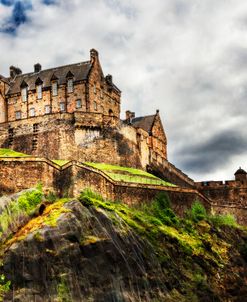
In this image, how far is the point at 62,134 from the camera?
7056cm

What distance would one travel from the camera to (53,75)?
82000 millimetres

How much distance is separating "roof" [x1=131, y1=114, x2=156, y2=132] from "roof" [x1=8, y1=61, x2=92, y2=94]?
44.7ft

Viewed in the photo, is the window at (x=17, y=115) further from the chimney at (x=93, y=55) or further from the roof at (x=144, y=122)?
the roof at (x=144, y=122)

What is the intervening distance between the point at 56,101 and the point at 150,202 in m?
24.6

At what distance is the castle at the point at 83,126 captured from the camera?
2790 inches

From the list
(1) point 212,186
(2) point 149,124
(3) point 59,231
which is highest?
(2) point 149,124

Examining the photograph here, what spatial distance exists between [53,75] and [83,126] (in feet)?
44.8

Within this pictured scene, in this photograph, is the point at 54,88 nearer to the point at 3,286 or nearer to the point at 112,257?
the point at 112,257

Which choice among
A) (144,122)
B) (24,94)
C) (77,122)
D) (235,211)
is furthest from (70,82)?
(235,211)

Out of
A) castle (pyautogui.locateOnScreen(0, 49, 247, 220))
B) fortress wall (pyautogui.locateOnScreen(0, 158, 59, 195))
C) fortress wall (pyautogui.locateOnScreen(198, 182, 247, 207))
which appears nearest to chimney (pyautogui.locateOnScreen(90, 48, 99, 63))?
castle (pyautogui.locateOnScreen(0, 49, 247, 220))

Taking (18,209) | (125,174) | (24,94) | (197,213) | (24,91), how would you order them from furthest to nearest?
(24,91), (24,94), (125,174), (197,213), (18,209)

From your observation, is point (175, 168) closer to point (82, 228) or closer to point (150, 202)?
point (150, 202)

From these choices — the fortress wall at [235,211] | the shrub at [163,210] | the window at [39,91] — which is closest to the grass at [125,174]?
the shrub at [163,210]

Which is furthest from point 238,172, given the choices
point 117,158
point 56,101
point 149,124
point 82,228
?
point 82,228
